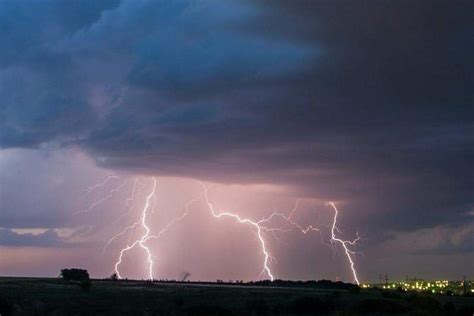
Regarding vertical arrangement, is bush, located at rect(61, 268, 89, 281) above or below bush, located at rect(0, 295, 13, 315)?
above

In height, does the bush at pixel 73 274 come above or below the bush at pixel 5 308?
above

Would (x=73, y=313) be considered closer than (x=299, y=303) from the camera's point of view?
Yes

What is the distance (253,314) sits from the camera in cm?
4981

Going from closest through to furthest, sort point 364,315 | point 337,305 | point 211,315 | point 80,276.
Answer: point 211,315
point 364,315
point 337,305
point 80,276

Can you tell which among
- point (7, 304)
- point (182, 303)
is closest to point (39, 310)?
point (7, 304)

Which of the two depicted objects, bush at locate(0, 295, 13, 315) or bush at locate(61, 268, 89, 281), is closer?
bush at locate(0, 295, 13, 315)

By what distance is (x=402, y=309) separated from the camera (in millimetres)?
59594

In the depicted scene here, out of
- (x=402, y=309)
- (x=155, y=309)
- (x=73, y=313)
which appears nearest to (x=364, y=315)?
(x=402, y=309)

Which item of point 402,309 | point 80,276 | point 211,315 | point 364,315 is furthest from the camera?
point 80,276

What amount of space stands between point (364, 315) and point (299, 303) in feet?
30.8

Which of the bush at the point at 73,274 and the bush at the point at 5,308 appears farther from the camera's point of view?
the bush at the point at 73,274

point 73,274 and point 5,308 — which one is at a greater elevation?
point 73,274

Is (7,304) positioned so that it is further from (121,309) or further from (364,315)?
(364,315)

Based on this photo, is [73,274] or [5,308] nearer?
[5,308]
